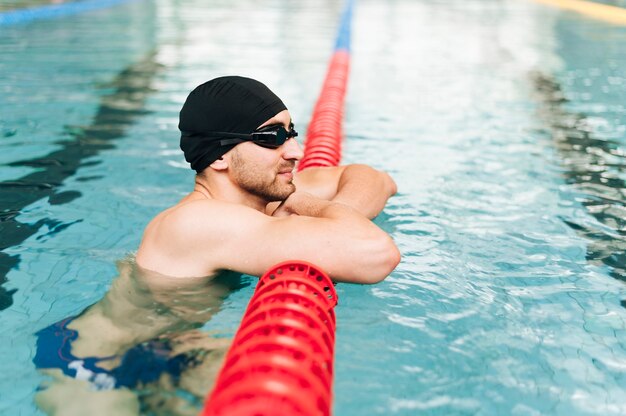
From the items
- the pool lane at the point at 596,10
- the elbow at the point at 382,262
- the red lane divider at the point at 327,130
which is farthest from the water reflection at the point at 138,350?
the pool lane at the point at 596,10

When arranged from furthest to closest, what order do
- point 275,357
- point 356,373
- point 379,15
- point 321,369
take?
point 379,15 → point 356,373 → point 321,369 → point 275,357

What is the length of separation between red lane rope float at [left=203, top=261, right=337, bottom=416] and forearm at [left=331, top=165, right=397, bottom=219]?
997 millimetres

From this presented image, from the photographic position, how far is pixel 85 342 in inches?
88.8

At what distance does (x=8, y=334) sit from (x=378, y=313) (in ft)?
4.71

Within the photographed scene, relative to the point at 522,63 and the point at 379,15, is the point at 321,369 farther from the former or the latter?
the point at 379,15

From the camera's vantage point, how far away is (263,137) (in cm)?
255

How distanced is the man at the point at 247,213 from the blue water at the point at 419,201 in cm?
30

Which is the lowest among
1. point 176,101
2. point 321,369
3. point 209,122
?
point 176,101

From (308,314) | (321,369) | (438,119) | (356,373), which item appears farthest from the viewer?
(438,119)

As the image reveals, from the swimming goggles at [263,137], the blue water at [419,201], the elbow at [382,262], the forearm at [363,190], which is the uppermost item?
the swimming goggles at [263,137]

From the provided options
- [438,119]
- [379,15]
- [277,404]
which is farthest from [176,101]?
[379,15]

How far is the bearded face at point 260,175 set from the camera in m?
2.57

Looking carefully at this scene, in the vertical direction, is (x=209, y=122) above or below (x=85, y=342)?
above

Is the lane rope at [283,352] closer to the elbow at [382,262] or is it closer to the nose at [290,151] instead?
the elbow at [382,262]
